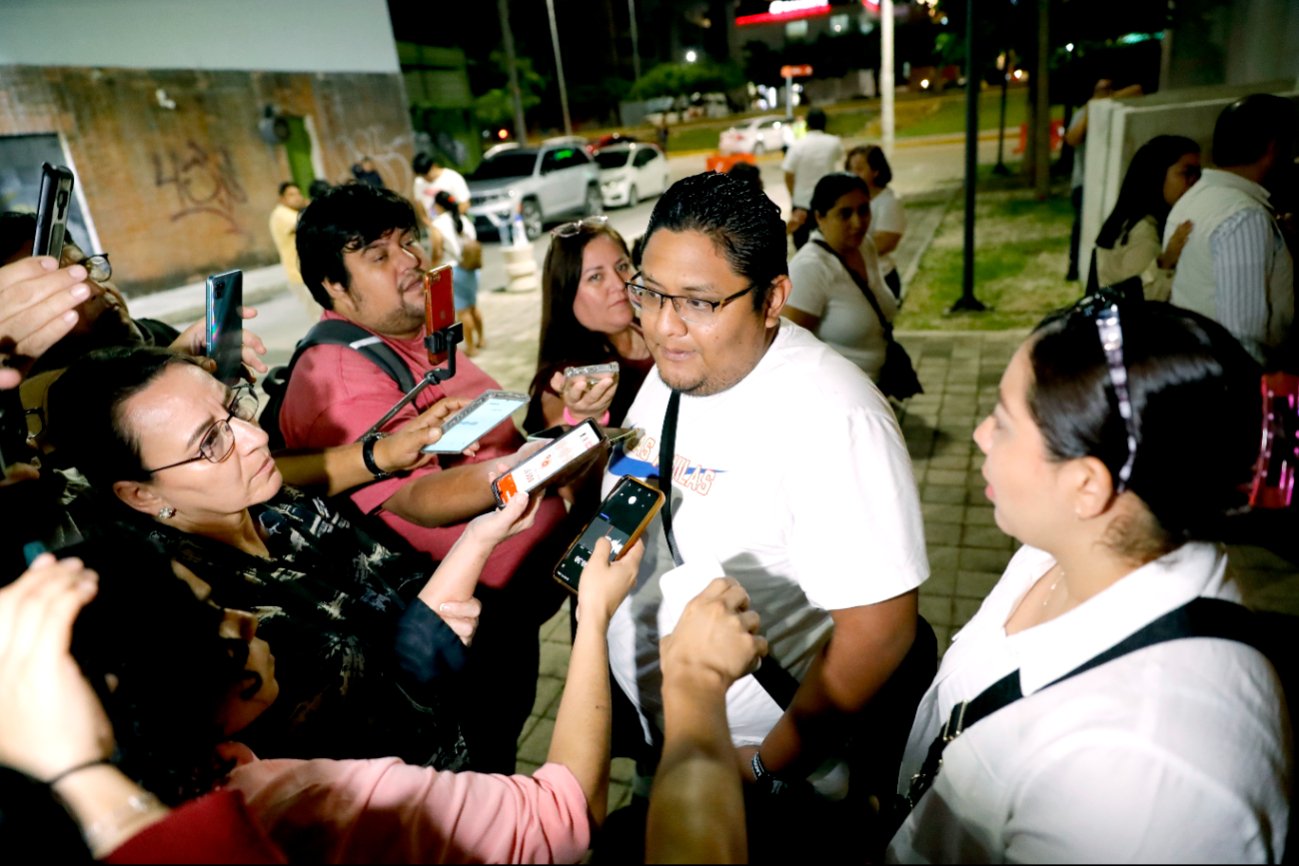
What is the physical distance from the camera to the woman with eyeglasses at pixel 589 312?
305cm

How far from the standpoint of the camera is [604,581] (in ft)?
5.25

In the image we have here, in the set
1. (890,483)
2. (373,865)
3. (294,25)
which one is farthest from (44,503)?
(294,25)

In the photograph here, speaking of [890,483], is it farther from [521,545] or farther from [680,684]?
[521,545]

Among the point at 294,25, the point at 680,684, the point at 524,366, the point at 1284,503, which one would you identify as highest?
the point at 294,25

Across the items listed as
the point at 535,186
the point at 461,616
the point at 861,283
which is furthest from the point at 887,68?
the point at 461,616

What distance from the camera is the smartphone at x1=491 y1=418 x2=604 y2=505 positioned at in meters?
1.86

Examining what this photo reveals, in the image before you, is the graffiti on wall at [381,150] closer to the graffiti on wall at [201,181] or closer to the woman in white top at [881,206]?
the graffiti on wall at [201,181]

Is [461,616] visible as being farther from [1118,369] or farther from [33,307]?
[1118,369]

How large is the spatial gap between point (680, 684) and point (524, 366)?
6.95 m

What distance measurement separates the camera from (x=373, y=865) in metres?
1.12

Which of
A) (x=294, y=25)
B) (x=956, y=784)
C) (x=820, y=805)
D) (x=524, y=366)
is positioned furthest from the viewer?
(x=294, y=25)

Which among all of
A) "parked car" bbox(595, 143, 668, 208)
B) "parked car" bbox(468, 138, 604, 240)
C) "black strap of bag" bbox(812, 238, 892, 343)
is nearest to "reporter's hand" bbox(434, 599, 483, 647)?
"black strap of bag" bbox(812, 238, 892, 343)

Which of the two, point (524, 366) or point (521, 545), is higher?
point (521, 545)

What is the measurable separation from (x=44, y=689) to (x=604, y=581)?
959 millimetres
